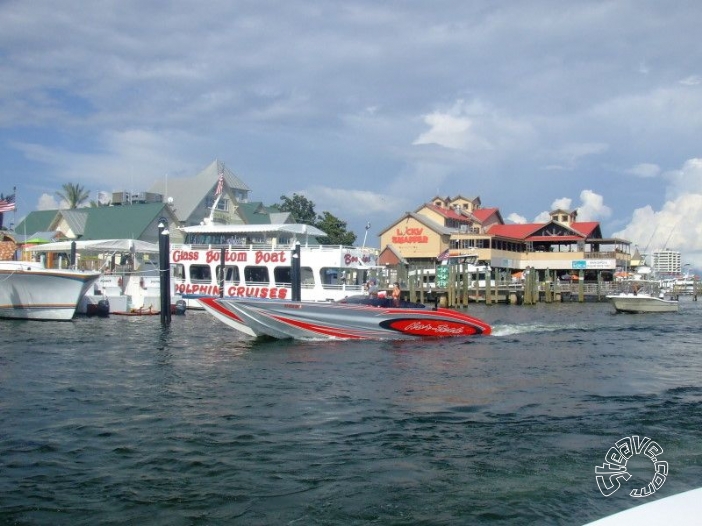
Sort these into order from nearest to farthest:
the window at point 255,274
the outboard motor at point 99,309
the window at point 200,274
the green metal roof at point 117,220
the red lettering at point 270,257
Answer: the outboard motor at point 99,309 → the red lettering at point 270,257 → the window at point 255,274 → the window at point 200,274 → the green metal roof at point 117,220

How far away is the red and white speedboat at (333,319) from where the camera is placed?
21516mm

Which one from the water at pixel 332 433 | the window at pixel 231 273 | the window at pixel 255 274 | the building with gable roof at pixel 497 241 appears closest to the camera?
the water at pixel 332 433

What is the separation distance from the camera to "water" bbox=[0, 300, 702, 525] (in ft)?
24.1

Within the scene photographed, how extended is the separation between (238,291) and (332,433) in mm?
25768

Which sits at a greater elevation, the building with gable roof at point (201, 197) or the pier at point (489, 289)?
the building with gable roof at point (201, 197)

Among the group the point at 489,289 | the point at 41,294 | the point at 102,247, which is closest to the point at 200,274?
the point at 102,247

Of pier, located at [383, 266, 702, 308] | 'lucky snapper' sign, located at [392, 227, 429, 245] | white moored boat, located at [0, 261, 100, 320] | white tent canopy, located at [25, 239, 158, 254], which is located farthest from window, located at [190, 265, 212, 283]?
'lucky snapper' sign, located at [392, 227, 429, 245]

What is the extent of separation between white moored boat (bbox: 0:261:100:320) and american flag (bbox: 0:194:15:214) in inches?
88.3

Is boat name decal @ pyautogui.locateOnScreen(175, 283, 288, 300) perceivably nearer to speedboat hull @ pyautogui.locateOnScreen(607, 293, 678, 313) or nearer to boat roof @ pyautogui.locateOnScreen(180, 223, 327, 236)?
boat roof @ pyautogui.locateOnScreen(180, 223, 327, 236)

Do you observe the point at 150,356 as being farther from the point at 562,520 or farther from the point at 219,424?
the point at 562,520

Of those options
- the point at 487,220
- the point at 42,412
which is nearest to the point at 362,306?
the point at 42,412

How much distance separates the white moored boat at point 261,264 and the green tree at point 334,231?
32574 mm

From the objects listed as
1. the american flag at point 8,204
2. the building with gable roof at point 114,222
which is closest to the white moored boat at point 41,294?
the american flag at point 8,204

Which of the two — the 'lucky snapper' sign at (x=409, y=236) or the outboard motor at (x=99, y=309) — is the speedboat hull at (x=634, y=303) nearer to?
the 'lucky snapper' sign at (x=409, y=236)
